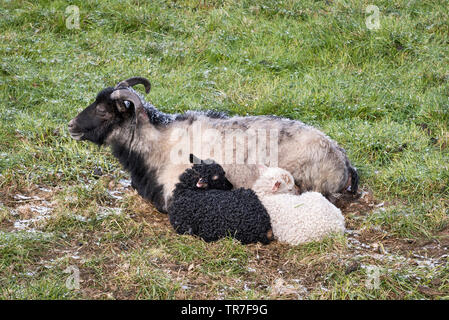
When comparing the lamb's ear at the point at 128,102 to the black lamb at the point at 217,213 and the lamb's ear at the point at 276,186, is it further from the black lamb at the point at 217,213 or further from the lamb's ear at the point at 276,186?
the lamb's ear at the point at 276,186

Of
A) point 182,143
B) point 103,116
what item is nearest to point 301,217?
point 182,143

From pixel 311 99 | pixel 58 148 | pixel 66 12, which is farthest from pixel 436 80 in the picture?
pixel 66 12

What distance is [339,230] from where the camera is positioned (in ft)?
18.3

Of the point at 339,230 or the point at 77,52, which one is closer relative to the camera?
the point at 339,230

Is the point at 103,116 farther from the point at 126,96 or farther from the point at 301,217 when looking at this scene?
the point at 301,217

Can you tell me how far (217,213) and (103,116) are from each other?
71.5 inches

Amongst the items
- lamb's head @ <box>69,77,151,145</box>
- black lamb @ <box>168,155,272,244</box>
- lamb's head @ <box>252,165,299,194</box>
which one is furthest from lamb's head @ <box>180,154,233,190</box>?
lamb's head @ <box>69,77,151,145</box>

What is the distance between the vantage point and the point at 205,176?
19.5 feet

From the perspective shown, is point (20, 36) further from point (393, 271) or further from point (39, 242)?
point (393, 271)

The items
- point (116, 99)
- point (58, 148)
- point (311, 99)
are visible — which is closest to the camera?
point (116, 99)

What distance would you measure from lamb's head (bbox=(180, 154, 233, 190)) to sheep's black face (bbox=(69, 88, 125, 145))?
1070mm

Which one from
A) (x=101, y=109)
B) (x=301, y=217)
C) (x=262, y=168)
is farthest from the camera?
(x=101, y=109)

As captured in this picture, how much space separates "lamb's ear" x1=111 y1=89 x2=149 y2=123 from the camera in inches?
243

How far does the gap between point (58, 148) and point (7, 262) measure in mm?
2437
